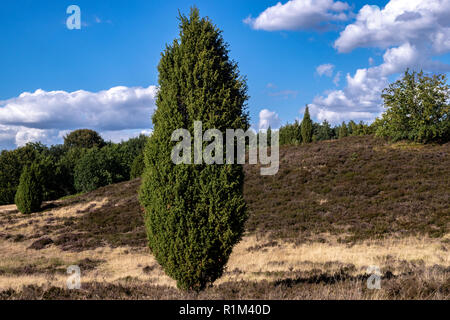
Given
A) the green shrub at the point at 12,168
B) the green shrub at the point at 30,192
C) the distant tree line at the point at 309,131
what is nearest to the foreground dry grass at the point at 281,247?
the green shrub at the point at 30,192

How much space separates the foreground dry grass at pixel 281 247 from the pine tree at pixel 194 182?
95 cm

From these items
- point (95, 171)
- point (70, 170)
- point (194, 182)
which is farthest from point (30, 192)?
point (194, 182)

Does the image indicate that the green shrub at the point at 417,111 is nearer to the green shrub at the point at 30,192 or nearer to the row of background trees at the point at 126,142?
the row of background trees at the point at 126,142

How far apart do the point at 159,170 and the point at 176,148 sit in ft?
2.32

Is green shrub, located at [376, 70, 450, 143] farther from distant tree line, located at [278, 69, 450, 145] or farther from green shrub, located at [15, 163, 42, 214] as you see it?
green shrub, located at [15, 163, 42, 214]

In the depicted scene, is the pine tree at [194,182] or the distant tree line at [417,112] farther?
the distant tree line at [417,112]

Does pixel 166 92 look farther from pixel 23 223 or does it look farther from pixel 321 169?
pixel 23 223

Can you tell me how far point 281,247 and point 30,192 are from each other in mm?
35004

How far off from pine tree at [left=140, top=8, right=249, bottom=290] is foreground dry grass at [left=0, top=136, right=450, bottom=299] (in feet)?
3.12

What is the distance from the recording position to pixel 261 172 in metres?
38.9

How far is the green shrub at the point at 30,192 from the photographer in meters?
40.5

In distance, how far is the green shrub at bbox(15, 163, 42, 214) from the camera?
1595 inches
